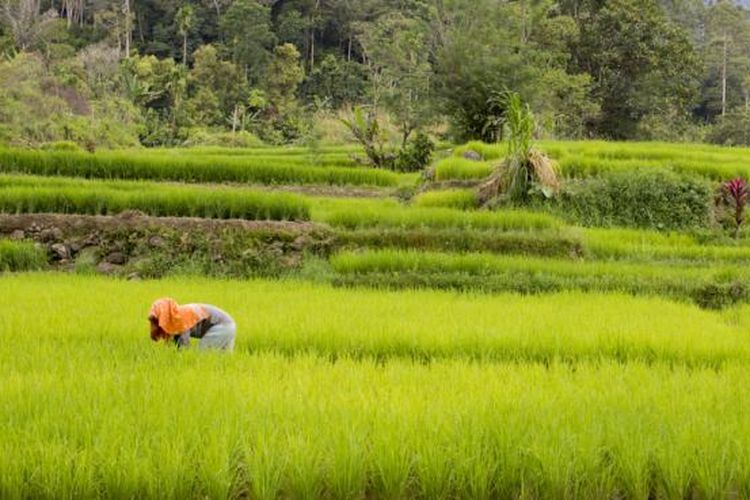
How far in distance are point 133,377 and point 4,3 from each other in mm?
36746

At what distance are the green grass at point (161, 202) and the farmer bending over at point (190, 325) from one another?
5562 mm

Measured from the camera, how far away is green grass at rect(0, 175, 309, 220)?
1011cm

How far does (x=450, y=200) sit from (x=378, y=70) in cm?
2615

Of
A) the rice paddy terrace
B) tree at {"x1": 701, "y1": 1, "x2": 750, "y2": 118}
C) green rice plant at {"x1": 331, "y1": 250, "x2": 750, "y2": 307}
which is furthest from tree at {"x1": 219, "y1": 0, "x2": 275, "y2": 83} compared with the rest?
green rice plant at {"x1": 331, "y1": 250, "x2": 750, "y2": 307}

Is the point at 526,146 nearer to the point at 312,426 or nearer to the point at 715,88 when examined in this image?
the point at 312,426

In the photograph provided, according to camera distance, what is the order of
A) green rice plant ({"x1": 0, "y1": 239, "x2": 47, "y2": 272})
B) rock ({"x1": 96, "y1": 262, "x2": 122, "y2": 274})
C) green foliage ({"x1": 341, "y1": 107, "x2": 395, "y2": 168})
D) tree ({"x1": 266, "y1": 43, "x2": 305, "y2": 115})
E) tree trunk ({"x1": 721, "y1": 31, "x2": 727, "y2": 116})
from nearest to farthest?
1. green rice plant ({"x1": 0, "y1": 239, "x2": 47, "y2": 272})
2. rock ({"x1": 96, "y1": 262, "x2": 122, "y2": 274})
3. green foliage ({"x1": 341, "y1": 107, "x2": 395, "y2": 168})
4. tree ({"x1": 266, "y1": 43, "x2": 305, "y2": 115})
5. tree trunk ({"x1": 721, "y1": 31, "x2": 727, "y2": 116})

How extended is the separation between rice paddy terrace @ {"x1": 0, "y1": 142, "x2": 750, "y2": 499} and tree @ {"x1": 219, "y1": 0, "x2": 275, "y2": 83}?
83.7 feet

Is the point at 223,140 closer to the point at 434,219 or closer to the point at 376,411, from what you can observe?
the point at 434,219

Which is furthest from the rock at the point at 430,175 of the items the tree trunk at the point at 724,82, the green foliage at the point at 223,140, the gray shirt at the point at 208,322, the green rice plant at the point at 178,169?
the tree trunk at the point at 724,82

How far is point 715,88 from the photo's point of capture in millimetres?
39312

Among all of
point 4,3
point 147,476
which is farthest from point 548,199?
point 4,3

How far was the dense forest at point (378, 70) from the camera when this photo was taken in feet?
67.7

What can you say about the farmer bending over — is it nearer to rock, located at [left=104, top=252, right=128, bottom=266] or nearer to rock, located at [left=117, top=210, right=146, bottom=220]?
rock, located at [left=104, top=252, right=128, bottom=266]

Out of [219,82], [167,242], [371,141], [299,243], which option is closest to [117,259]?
[167,242]
